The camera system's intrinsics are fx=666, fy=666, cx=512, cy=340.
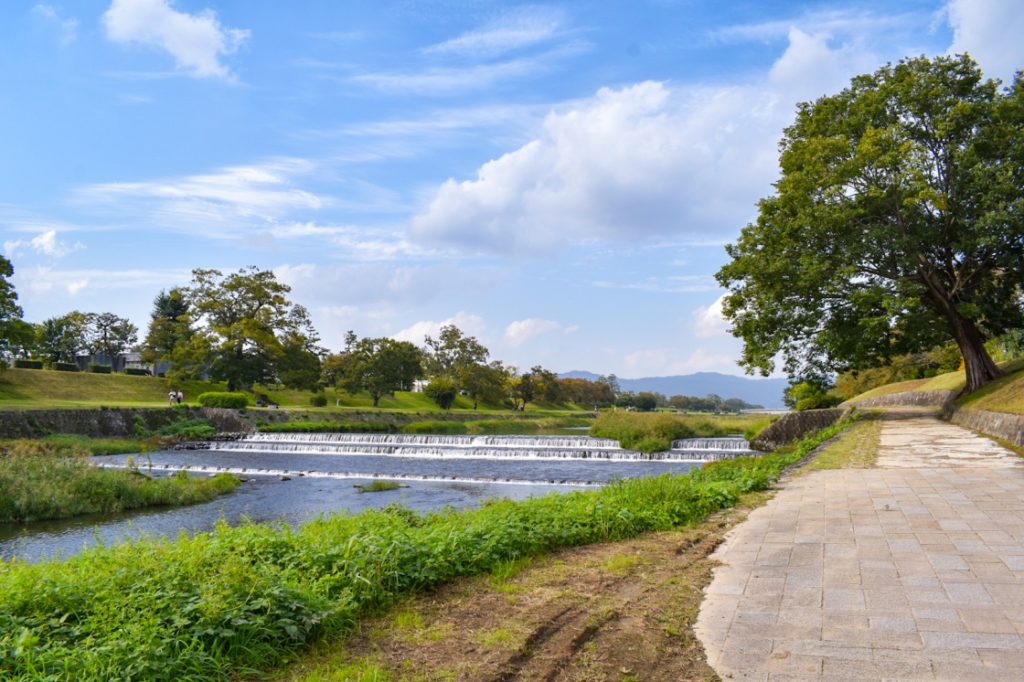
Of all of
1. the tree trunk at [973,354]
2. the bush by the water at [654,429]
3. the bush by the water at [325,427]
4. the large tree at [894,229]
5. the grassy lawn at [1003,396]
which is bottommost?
the bush by the water at [325,427]

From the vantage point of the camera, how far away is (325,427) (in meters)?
37.2

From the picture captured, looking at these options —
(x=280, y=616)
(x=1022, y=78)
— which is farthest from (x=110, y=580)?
(x=1022, y=78)

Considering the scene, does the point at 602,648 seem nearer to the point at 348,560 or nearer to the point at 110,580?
the point at 348,560

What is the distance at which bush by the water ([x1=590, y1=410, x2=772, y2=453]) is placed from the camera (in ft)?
83.6

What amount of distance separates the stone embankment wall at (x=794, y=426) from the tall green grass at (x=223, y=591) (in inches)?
751

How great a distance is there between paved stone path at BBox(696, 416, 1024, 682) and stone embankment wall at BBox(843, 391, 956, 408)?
68.0 ft

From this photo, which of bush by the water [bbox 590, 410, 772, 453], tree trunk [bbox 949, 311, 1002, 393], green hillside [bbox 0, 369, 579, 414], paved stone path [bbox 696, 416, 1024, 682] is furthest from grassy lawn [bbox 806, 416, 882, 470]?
green hillside [bbox 0, 369, 579, 414]

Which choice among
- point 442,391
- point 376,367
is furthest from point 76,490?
point 442,391

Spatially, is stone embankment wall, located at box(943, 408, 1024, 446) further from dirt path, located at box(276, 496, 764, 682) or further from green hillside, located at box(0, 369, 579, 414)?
green hillside, located at box(0, 369, 579, 414)

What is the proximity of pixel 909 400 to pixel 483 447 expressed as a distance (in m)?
20.0

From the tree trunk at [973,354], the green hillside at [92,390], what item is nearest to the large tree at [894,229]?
the tree trunk at [973,354]

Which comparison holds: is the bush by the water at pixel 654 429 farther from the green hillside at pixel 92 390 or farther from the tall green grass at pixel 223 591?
the green hillside at pixel 92 390

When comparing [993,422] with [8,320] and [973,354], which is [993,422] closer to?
[973,354]

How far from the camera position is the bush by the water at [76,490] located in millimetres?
13117
